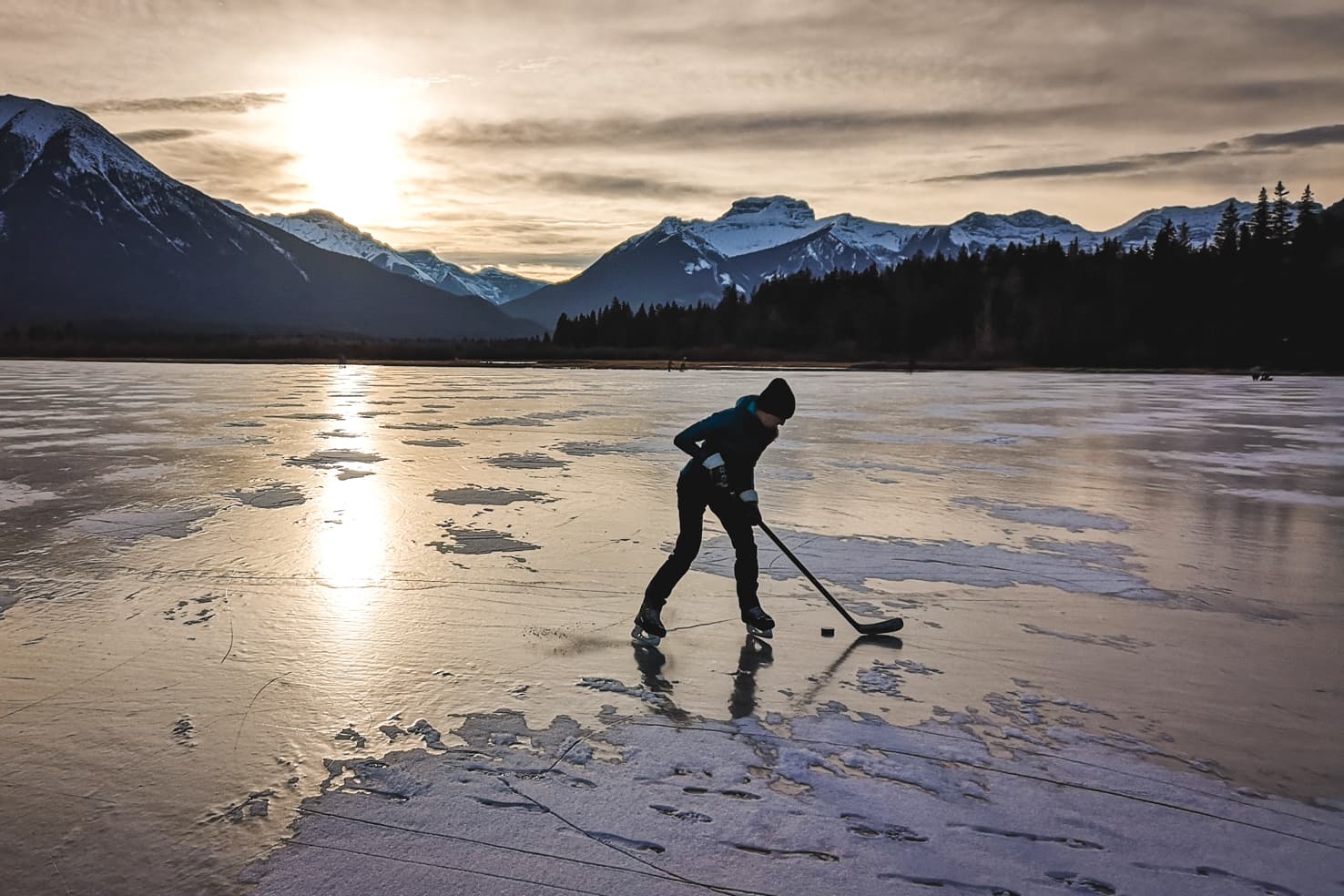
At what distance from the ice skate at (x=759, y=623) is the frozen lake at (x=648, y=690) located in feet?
0.30

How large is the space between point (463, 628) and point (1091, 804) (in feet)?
11.3

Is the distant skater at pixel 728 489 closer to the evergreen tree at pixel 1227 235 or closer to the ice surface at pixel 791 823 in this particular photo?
the ice surface at pixel 791 823

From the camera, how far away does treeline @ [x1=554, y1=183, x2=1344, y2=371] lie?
261 feet

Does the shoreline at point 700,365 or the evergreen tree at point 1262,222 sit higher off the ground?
the evergreen tree at point 1262,222

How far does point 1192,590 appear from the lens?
6191 millimetres

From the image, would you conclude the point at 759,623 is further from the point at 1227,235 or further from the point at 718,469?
the point at 1227,235

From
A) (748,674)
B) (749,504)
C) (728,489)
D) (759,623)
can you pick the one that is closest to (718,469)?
(728,489)

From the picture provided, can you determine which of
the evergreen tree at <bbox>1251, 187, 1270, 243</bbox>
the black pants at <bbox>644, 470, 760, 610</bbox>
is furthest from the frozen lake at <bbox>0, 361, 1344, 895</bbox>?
the evergreen tree at <bbox>1251, 187, 1270, 243</bbox>

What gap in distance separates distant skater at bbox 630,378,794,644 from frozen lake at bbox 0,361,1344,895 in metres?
0.19

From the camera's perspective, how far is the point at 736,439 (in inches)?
199

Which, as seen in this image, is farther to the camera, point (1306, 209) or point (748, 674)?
point (1306, 209)

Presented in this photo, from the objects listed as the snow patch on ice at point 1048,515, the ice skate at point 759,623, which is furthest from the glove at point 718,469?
the snow patch on ice at point 1048,515

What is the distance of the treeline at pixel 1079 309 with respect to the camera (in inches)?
3130

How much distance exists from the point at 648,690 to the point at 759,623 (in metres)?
1.06
